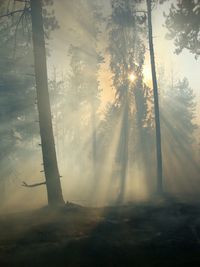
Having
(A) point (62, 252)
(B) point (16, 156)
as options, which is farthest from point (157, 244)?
(B) point (16, 156)

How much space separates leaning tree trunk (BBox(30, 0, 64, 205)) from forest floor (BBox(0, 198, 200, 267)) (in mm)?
1657

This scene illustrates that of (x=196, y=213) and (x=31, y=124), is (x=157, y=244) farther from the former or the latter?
(x=31, y=124)

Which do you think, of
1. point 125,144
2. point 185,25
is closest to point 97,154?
point 125,144

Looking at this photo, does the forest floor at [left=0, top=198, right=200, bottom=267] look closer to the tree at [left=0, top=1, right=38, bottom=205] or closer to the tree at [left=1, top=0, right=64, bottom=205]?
the tree at [left=1, top=0, right=64, bottom=205]

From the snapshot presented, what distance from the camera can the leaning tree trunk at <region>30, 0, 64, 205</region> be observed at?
14.2m

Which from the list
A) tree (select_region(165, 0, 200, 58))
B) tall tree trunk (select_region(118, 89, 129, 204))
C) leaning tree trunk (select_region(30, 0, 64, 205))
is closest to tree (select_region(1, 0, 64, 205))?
leaning tree trunk (select_region(30, 0, 64, 205))

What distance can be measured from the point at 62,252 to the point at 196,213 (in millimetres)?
5672

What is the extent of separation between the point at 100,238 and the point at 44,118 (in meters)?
6.65

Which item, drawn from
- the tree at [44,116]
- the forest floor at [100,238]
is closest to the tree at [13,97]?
the tree at [44,116]

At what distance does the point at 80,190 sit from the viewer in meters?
35.8

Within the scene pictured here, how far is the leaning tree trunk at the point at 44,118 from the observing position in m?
14.2

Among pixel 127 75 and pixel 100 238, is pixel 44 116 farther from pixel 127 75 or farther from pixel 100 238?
pixel 127 75

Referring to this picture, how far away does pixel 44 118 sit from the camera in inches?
567

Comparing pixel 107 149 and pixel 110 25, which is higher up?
pixel 110 25
